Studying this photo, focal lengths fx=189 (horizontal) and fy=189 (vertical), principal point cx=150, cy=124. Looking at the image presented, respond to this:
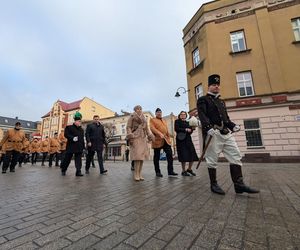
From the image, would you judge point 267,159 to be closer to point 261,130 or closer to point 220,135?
point 261,130

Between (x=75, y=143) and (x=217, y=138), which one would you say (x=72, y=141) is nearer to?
(x=75, y=143)

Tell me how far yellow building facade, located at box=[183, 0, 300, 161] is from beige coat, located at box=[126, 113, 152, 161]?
10076 mm

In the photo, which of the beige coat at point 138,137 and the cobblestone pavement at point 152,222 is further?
the beige coat at point 138,137

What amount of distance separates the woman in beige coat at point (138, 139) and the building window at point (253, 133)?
34.4 ft

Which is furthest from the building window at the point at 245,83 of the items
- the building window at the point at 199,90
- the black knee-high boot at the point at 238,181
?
the black knee-high boot at the point at 238,181

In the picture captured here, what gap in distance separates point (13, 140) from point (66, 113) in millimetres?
43714

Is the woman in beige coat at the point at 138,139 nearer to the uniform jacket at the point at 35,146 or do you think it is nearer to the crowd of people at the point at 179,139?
the crowd of people at the point at 179,139

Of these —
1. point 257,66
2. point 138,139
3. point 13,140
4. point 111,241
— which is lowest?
point 111,241

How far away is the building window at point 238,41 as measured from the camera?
14859 mm

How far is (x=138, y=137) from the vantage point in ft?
17.1

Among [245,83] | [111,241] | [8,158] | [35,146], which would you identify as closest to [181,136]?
[111,241]

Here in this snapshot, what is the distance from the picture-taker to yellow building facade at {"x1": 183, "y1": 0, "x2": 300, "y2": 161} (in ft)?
41.3

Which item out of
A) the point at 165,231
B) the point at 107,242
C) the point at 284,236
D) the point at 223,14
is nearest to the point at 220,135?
the point at 284,236

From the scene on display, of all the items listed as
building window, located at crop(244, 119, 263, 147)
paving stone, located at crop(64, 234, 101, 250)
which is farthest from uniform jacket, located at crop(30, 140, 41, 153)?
building window, located at crop(244, 119, 263, 147)
